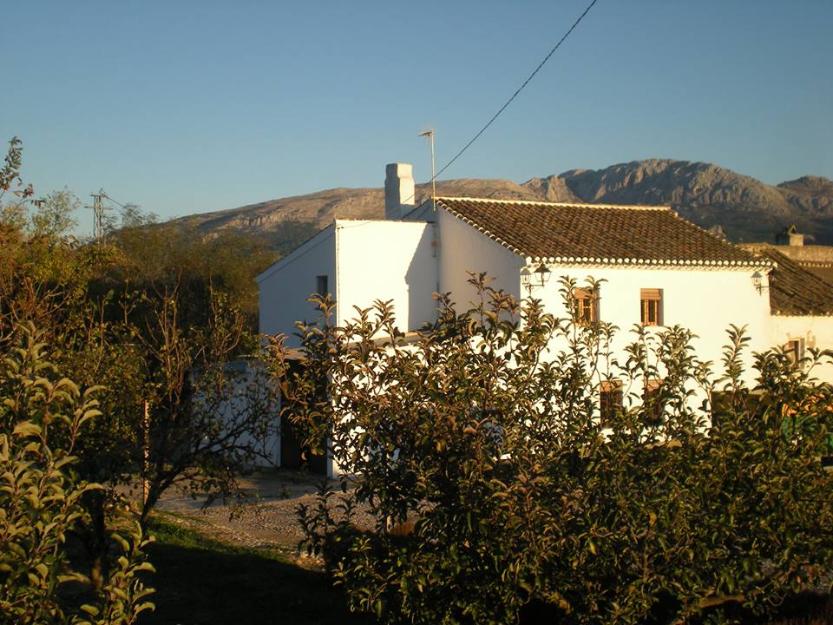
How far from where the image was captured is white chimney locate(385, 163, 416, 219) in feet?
86.3

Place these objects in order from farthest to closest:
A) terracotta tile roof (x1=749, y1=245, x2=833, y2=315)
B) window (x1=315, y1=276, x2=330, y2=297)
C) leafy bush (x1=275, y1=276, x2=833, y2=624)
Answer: terracotta tile roof (x1=749, y1=245, x2=833, y2=315), window (x1=315, y1=276, x2=330, y2=297), leafy bush (x1=275, y1=276, x2=833, y2=624)

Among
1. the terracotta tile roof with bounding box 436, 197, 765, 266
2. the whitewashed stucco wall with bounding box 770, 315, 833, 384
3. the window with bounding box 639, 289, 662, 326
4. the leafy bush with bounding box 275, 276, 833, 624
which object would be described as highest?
the terracotta tile roof with bounding box 436, 197, 765, 266

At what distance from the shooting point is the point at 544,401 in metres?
5.77

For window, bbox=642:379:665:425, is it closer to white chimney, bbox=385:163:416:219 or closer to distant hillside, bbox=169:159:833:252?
white chimney, bbox=385:163:416:219

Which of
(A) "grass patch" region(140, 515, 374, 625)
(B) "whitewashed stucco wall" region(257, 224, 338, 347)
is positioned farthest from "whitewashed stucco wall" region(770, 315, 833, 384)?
(A) "grass patch" region(140, 515, 374, 625)

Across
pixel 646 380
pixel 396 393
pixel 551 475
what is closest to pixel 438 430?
pixel 396 393

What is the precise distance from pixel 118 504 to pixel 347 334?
3.07m

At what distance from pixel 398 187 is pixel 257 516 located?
13730mm

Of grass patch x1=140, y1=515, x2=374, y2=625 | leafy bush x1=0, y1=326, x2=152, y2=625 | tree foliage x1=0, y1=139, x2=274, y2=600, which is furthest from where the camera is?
grass patch x1=140, y1=515, x2=374, y2=625

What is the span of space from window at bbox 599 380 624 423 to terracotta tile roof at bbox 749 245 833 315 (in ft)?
63.9

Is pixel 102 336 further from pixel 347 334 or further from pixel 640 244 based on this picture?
pixel 640 244

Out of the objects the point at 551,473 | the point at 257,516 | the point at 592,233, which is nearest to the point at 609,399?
the point at 551,473

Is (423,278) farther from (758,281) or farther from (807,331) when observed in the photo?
(807,331)

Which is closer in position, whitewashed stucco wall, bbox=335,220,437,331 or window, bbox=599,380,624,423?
window, bbox=599,380,624,423
